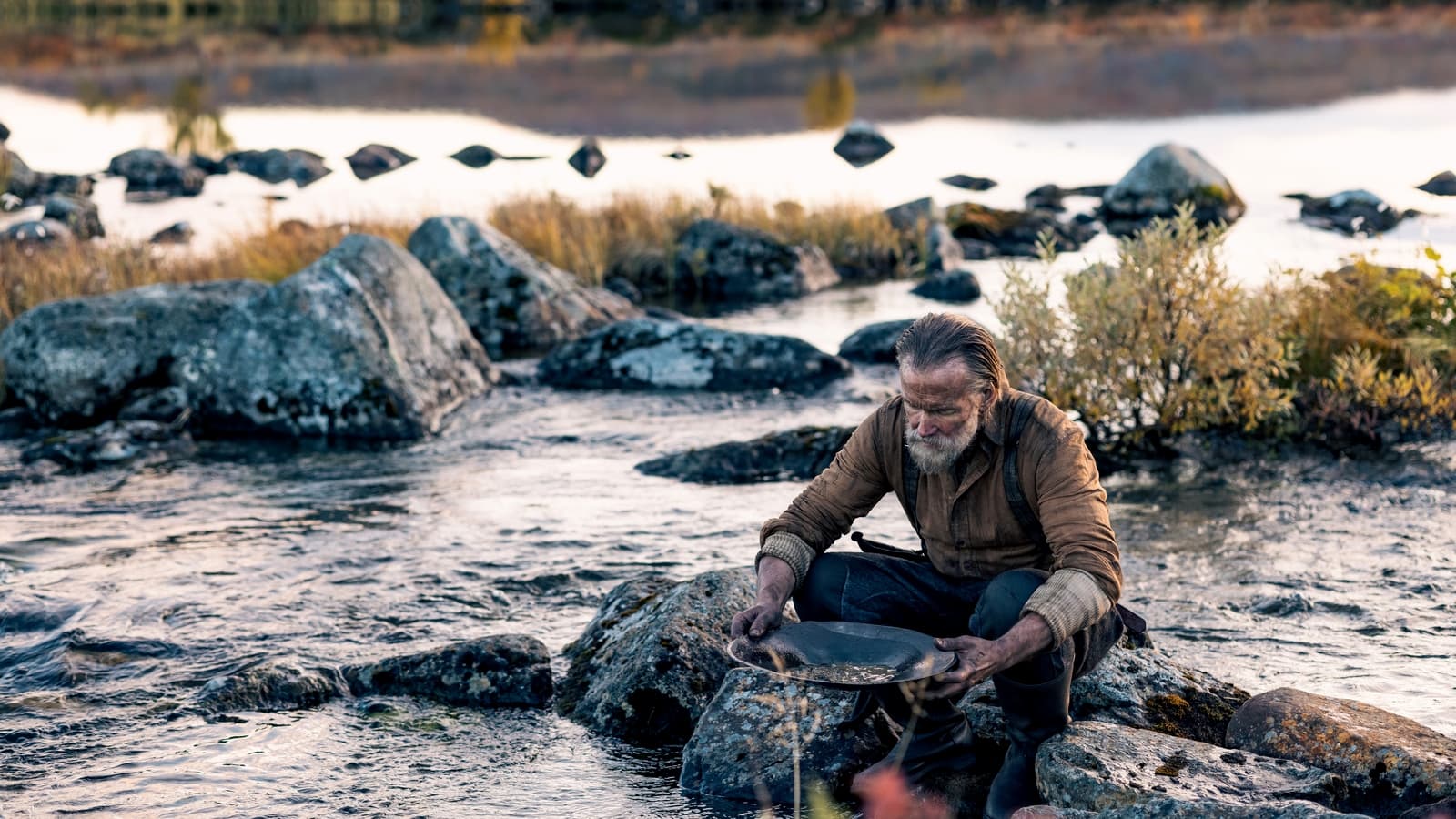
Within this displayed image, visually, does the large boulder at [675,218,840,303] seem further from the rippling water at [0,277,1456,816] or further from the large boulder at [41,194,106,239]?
the large boulder at [41,194,106,239]

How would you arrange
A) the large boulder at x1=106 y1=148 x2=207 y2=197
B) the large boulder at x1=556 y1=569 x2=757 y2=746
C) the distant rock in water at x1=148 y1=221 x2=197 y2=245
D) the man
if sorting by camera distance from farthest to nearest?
the large boulder at x1=106 y1=148 x2=207 y2=197, the distant rock in water at x1=148 y1=221 x2=197 y2=245, the large boulder at x1=556 y1=569 x2=757 y2=746, the man

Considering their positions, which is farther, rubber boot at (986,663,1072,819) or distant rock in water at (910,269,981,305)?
distant rock in water at (910,269,981,305)

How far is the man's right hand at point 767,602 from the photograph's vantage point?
19.2 ft

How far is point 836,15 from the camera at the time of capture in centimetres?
7750

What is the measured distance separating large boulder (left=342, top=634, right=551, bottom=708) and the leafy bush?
524cm

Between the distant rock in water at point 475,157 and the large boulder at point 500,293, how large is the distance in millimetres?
15651

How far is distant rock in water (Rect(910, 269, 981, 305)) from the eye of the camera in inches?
759

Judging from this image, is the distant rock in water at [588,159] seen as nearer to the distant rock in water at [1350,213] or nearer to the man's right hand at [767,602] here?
the distant rock in water at [1350,213]

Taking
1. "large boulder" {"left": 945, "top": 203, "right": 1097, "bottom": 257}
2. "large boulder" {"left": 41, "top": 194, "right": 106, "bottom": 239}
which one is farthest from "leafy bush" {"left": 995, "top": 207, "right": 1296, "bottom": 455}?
"large boulder" {"left": 41, "top": 194, "right": 106, "bottom": 239}

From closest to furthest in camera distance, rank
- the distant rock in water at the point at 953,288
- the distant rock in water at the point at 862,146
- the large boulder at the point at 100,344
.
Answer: the large boulder at the point at 100,344 < the distant rock in water at the point at 953,288 < the distant rock in water at the point at 862,146

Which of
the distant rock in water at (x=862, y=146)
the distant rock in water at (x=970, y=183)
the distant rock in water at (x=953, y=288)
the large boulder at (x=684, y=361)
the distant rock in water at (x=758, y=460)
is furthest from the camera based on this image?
the distant rock in water at (x=862, y=146)

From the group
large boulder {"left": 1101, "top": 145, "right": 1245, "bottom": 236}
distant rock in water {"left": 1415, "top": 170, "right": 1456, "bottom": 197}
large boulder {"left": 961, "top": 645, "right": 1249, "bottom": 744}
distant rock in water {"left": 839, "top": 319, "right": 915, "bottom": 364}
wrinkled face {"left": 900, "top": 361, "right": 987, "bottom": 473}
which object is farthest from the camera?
distant rock in water {"left": 1415, "top": 170, "right": 1456, "bottom": 197}

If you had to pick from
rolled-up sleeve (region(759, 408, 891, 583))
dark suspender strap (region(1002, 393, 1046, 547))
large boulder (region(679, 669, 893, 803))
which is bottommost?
large boulder (region(679, 669, 893, 803))

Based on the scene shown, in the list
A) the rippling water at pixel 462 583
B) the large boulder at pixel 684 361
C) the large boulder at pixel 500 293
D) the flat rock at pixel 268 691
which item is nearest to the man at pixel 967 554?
the rippling water at pixel 462 583
